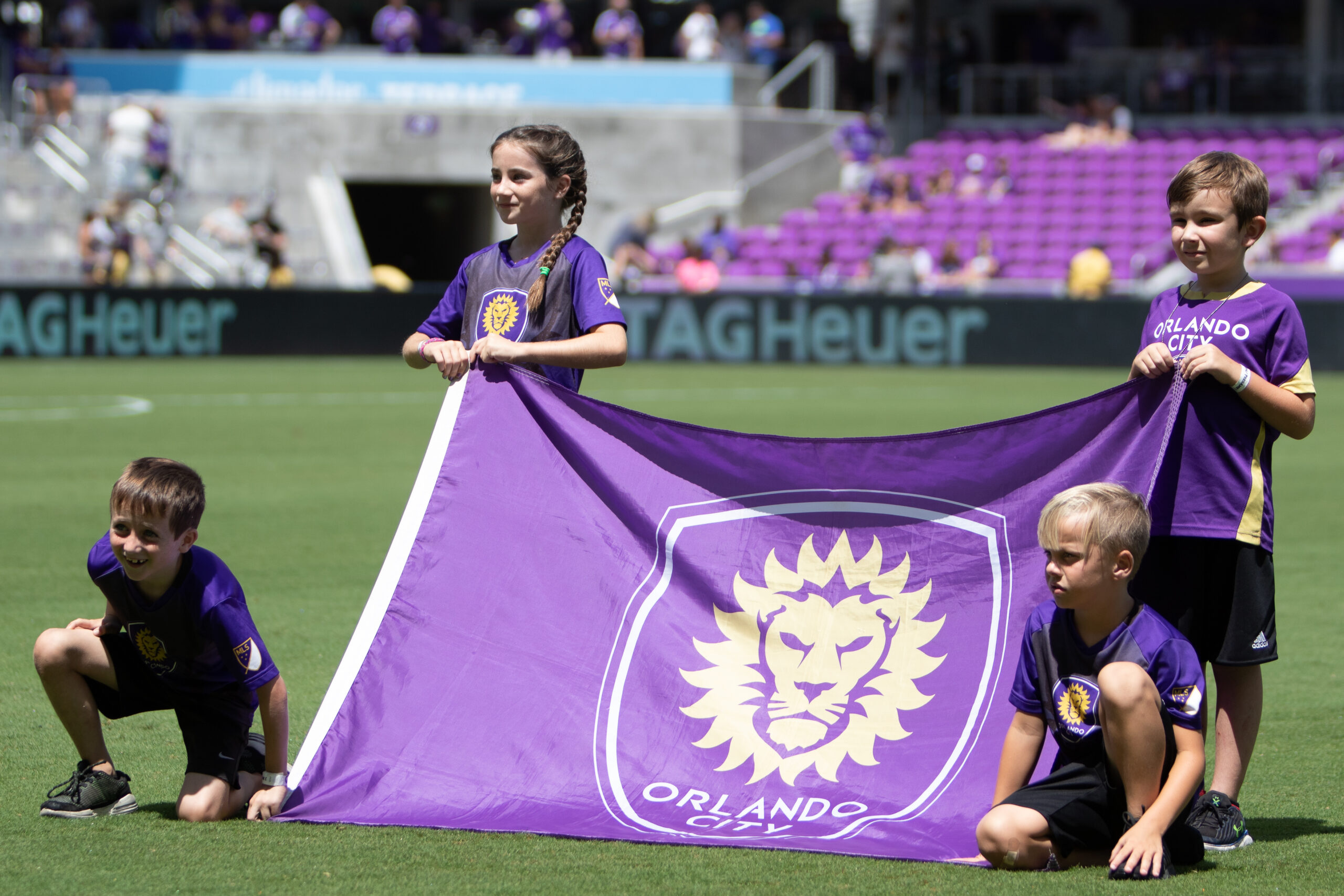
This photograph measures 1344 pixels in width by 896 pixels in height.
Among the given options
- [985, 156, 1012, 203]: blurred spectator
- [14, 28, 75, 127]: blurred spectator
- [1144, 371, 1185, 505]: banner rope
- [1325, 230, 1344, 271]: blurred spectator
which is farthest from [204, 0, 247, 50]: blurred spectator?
[1144, 371, 1185, 505]: banner rope

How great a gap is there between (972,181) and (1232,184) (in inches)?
1050

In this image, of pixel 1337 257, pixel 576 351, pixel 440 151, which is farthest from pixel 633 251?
pixel 576 351

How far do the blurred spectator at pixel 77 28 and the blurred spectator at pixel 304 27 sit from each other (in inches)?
144

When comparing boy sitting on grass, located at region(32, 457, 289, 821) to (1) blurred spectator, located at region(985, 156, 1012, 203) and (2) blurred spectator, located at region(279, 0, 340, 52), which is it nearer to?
(1) blurred spectator, located at region(985, 156, 1012, 203)

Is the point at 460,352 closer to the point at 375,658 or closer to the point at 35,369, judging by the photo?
the point at 375,658

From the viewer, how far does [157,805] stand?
14.5ft

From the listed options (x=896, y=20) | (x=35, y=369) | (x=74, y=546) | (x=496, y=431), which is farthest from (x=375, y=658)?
(x=896, y=20)

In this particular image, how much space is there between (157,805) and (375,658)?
698 millimetres

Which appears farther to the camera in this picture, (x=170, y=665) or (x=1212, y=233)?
(x=170, y=665)

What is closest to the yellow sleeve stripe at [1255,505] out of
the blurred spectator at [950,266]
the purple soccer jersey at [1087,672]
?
the purple soccer jersey at [1087,672]

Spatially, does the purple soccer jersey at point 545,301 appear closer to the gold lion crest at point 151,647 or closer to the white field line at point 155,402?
the gold lion crest at point 151,647

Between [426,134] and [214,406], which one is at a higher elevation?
[426,134]

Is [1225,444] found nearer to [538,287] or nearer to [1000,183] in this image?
[538,287]

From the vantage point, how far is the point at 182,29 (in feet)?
105
